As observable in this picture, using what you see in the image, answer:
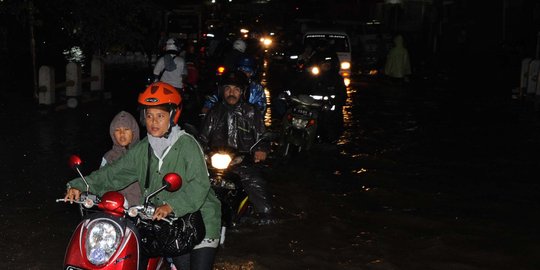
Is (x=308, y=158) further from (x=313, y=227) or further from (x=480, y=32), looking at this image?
(x=480, y=32)

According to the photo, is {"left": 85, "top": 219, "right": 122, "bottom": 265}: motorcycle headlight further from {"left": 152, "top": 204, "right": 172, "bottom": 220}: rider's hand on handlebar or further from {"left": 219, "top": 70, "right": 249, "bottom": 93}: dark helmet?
{"left": 219, "top": 70, "right": 249, "bottom": 93}: dark helmet

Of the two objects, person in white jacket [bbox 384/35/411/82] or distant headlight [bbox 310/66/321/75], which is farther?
person in white jacket [bbox 384/35/411/82]

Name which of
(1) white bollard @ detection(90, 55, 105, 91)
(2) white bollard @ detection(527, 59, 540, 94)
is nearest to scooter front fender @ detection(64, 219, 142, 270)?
(1) white bollard @ detection(90, 55, 105, 91)

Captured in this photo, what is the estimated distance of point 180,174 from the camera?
4.59 meters

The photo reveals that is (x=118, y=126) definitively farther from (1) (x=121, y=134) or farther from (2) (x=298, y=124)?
(2) (x=298, y=124)

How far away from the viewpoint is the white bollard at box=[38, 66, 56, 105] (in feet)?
51.3

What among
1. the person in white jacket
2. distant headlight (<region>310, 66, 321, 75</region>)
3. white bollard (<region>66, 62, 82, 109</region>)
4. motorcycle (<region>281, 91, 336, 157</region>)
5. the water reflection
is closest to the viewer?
motorcycle (<region>281, 91, 336, 157</region>)

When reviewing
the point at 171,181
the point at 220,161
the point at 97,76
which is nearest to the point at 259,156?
the point at 220,161

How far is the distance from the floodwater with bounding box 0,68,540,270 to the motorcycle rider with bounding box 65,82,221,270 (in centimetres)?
204

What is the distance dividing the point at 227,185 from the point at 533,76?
1568 centimetres

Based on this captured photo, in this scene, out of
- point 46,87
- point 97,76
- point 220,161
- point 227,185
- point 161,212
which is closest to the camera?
point 161,212

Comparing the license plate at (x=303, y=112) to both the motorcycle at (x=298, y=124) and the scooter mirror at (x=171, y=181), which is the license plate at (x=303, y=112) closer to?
the motorcycle at (x=298, y=124)

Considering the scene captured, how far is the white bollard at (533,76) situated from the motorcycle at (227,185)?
48.7 ft

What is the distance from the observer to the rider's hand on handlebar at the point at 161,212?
4.19 m
